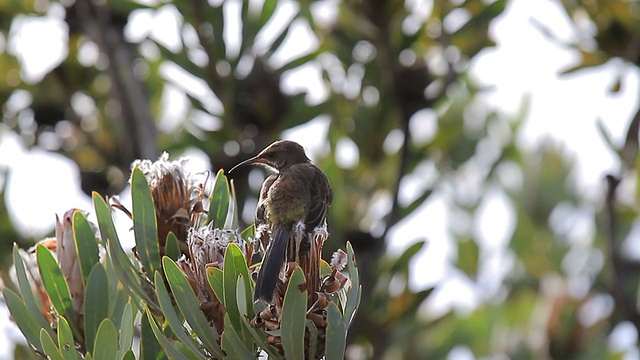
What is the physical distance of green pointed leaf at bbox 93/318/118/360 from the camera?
1.62 meters

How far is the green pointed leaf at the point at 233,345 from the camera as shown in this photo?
1587 millimetres

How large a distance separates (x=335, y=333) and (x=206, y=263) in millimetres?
285

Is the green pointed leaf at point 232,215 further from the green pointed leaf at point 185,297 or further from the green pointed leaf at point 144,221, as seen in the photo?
the green pointed leaf at point 185,297

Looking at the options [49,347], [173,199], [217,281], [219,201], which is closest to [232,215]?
[219,201]

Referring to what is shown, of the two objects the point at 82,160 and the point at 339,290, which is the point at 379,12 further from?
the point at 339,290

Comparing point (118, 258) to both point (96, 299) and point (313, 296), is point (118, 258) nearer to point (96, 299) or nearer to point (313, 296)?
point (96, 299)

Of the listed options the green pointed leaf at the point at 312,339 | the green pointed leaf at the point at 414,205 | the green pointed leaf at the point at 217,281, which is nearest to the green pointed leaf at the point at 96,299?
the green pointed leaf at the point at 217,281

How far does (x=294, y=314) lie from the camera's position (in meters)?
1.56

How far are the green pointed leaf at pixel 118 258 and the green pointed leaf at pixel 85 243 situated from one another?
0.26 ft

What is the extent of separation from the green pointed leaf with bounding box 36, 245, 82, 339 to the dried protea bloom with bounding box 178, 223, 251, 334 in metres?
0.28

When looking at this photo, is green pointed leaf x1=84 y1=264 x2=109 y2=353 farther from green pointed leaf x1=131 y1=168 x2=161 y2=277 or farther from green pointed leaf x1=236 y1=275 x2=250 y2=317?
green pointed leaf x1=236 y1=275 x2=250 y2=317

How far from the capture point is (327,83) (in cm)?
371

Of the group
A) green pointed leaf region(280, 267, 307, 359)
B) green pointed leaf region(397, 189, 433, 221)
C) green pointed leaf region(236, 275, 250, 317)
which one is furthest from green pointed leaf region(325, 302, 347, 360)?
green pointed leaf region(397, 189, 433, 221)

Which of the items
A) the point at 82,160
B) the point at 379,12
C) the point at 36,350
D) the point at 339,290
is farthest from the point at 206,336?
the point at 82,160
